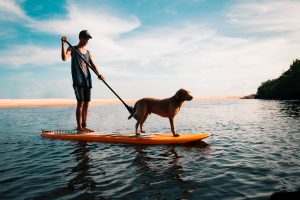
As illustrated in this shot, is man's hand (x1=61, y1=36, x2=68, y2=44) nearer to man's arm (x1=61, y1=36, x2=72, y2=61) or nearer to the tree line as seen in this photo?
man's arm (x1=61, y1=36, x2=72, y2=61)

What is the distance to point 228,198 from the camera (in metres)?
4.23

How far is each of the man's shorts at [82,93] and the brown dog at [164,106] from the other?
2.08 meters

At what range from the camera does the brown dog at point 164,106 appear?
931 centimetres

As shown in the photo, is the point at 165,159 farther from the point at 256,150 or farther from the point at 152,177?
the point at 256,150

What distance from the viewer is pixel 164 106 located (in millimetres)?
9641

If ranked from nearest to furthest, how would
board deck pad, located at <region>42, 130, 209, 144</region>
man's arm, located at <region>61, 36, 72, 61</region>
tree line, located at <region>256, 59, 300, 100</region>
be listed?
board deck pad, located at <region>42, 130, 209, 144</region> < man's arm, located at <region>61, 36, 72, 61</region> < tree line, located at <region>256, 59, 300, 100</region>

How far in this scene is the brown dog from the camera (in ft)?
30.5

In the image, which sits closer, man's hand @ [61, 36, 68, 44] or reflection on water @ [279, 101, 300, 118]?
man's hand @ [61, 36, 68, 44]

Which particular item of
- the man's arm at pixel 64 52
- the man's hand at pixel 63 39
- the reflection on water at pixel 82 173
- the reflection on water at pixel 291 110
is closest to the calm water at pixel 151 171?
the reflection on water at pixel 82 173

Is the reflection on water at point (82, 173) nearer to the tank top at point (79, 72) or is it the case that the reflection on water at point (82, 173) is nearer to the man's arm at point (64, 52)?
the tank top at point (79, 72)

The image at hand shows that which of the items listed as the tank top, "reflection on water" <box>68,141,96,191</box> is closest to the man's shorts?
the tank top

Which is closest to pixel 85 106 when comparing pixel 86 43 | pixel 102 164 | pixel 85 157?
pixel 86 43

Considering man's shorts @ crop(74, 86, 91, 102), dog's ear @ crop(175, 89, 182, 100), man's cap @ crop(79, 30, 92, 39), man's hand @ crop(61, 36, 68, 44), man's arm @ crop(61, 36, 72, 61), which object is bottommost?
dog's ear @ crop(175, 89, 182, 100)

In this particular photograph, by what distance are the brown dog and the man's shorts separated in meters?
2.08
